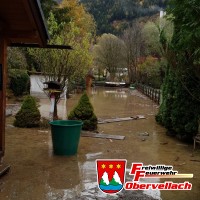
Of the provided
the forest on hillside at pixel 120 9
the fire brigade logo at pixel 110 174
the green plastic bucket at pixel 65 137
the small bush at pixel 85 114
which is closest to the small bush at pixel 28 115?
the small bush at pixel 85 114

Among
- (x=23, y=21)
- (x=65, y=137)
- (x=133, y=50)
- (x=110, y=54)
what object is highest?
(x=133, y=50)

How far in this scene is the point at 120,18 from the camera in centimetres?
10394

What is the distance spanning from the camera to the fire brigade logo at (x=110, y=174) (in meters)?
4.50

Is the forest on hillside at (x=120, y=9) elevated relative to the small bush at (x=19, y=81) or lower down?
elevated

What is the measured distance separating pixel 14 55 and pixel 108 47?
34699mm

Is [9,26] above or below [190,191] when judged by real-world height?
above

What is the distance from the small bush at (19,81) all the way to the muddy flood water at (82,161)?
1006cm

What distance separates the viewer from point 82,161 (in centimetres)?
768

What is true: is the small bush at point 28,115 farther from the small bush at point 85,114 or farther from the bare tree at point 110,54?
the bare tree at point 110,54

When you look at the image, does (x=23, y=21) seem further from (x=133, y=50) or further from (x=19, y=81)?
(x=133, y=50)

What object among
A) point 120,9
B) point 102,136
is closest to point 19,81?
point 102,136

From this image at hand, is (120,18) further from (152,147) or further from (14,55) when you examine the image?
(152,147)

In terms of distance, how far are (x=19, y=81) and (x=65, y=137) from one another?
52.0 ft

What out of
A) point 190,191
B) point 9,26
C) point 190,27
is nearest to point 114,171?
point 190,191
